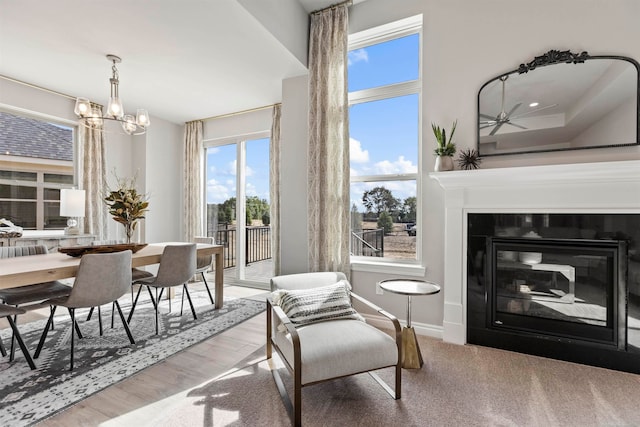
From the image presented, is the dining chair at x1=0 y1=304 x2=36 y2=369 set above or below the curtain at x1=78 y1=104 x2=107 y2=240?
below

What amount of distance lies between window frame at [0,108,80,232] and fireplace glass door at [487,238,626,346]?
5.44 meters

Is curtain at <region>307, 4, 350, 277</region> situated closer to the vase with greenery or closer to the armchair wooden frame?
the armchair wooden frame

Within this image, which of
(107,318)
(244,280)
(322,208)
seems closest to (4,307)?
(107,318)

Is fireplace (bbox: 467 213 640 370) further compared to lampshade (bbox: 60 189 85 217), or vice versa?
lampshade (bbox: 60 189 85 217)

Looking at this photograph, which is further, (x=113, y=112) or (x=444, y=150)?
(x=113, y=112)

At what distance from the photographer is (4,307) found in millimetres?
2072

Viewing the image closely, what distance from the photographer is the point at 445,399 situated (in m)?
1.83

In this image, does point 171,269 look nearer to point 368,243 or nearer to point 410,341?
point 368,243

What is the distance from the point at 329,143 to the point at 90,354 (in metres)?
2.81

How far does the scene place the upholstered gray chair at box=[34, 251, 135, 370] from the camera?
2.22 m

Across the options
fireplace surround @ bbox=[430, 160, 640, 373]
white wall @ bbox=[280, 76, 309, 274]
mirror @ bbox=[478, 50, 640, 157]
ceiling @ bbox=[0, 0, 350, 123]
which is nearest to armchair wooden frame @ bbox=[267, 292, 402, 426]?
fireplace surround @ bbox=[430, 160, 640, 373]

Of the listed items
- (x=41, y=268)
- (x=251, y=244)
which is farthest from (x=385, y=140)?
(x=41, y=268)

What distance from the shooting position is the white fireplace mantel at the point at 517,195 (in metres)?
2.12

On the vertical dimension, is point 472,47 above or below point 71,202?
above
